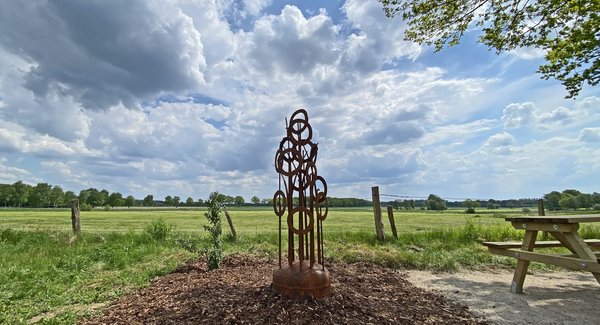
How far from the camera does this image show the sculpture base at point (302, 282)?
146 inches

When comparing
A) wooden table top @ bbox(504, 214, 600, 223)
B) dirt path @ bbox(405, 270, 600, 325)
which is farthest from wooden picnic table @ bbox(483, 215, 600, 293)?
dirt path @ bbox(405, 270, 600, 325)

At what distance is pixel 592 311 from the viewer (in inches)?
179

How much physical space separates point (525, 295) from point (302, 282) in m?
3.87

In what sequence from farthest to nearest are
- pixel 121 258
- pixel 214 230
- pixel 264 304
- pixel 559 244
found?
pixel 121 258 < pixel 214 230 < pixel 559 244 < pixel 264 304

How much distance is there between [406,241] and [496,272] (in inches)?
112

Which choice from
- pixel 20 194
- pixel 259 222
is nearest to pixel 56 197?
pixel 20 194

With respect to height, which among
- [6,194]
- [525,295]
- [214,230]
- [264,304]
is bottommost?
[525,295]

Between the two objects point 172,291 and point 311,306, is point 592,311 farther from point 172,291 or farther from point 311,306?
point 172,291

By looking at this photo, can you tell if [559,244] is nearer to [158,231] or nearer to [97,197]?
[158,231]

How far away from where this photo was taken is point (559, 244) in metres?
5.97

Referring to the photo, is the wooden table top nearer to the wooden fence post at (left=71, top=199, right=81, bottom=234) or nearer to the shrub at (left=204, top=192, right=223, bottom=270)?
the shrub at (left=204, top=192, right=223, bottom=270)

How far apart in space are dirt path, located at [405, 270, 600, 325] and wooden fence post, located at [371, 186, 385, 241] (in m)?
3.06

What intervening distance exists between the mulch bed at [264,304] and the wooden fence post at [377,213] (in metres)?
4.25

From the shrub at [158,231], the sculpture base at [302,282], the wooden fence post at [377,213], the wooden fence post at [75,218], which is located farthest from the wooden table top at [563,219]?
the wooden fence post at [75,218]
